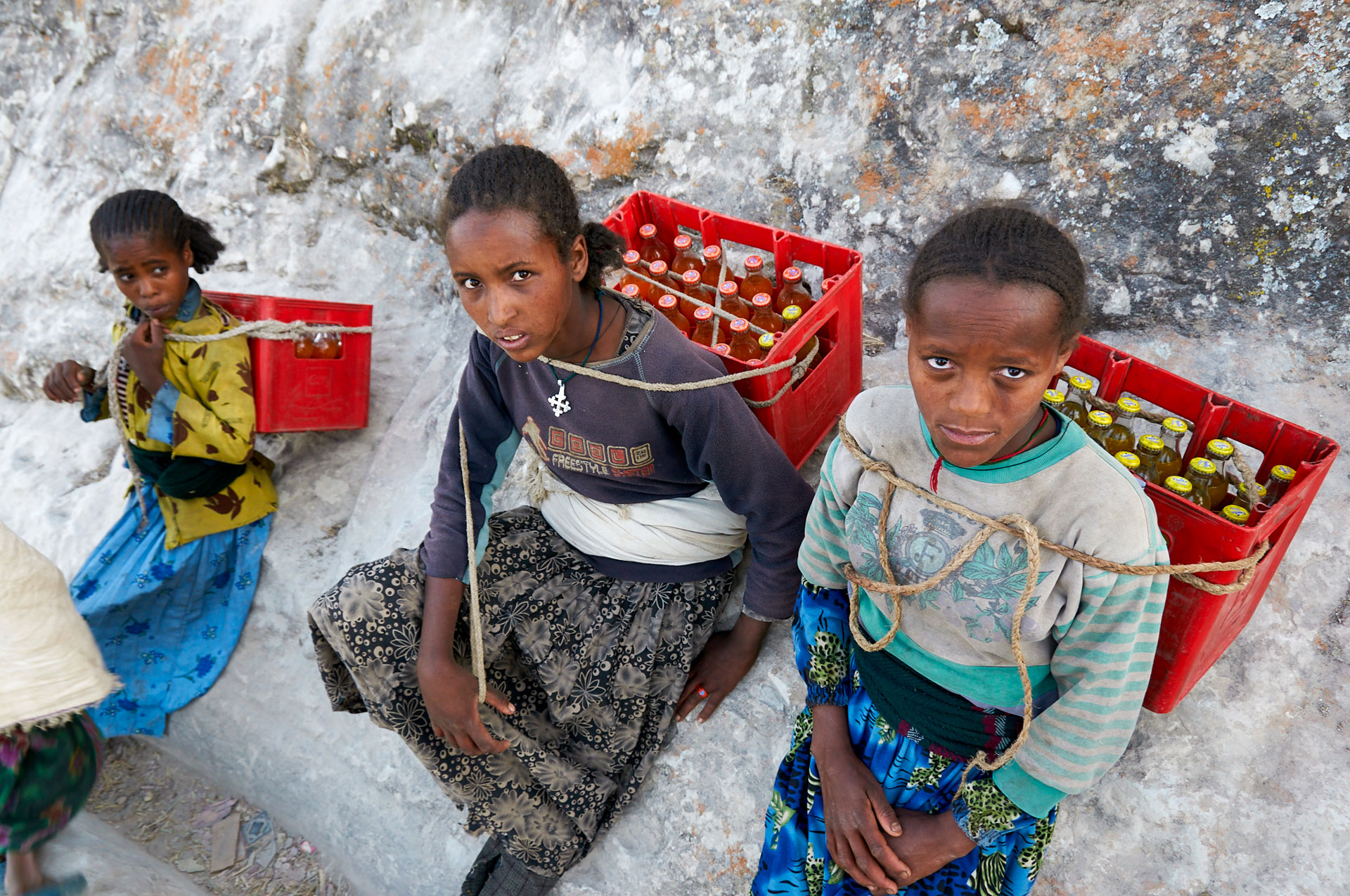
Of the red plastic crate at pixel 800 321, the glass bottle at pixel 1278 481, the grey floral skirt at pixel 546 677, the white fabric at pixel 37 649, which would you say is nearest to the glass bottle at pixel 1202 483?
the glass bottle at pixel 1278 481

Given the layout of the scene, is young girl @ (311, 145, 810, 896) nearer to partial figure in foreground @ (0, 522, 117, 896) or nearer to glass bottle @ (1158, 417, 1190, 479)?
partial figure in foreground @ (0, 522, 117, 896)

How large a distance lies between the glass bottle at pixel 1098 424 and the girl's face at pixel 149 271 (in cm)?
255

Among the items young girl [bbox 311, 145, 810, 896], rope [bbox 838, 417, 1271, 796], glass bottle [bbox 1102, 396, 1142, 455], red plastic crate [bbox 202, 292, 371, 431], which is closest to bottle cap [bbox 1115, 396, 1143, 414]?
glass bottle [bbox 1102, 396, 1142, 455]

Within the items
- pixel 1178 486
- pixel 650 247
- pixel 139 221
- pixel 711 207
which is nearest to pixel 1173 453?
pixel 1178 486

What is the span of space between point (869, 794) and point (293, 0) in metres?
3.79

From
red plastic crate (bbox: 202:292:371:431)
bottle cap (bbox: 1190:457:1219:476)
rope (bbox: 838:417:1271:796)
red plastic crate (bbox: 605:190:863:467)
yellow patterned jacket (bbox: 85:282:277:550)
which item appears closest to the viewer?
rope (bbox: 838:417:1271:796)

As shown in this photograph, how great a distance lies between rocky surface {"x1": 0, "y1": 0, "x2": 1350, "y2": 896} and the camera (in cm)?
189

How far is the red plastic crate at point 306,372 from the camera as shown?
2.78 meters

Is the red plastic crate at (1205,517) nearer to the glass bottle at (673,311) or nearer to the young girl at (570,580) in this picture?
the young girl at (570,580)

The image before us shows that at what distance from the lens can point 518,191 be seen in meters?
1.67

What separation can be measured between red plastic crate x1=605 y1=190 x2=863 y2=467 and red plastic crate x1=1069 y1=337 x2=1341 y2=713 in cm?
55

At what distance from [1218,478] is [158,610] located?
3135 millimetres

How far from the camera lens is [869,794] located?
5.60ft

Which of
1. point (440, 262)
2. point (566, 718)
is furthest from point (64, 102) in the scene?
point (566, 718)
